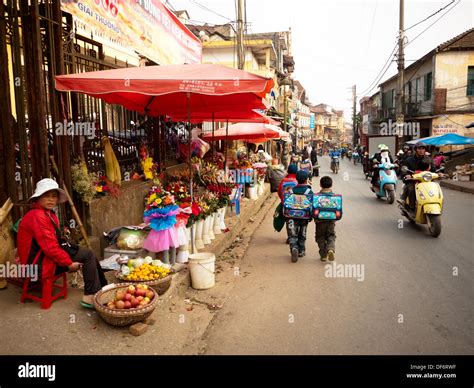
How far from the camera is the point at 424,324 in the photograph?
427cm

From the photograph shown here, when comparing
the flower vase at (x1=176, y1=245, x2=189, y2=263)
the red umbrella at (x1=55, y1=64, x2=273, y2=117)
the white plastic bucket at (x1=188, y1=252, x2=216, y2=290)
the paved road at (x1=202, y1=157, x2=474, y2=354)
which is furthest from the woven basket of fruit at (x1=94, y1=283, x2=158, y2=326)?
the red umbrella at (x1=55, y1=64, x2=273, y2=117)

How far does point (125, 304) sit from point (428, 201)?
6.58 m

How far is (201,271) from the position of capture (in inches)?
215

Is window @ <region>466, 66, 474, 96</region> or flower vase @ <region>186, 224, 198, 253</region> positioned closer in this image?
flower vase @ <region>186, 224, 198, 253</region>

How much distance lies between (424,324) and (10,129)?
5.46 meters

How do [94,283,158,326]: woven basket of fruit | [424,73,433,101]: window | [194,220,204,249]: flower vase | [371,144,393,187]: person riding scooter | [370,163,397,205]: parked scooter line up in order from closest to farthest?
[94,283,158,326]: woven basket of fruit
[194,220,204,249]: flower vase
[370,163,397,205]: parked scooter
[371,144,393,187]: person riding scooter
[424,73,433,101]: window

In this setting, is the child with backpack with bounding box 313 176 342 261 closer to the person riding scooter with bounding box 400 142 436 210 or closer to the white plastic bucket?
the white plastic bucket

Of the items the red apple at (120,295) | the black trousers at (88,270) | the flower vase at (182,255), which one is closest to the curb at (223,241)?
the flower vase at (182,255)

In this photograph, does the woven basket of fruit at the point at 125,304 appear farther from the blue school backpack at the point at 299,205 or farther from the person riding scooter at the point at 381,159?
the person riding scooter at the point at 381,159

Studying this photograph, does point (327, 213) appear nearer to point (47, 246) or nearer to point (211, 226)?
point (211, 226)

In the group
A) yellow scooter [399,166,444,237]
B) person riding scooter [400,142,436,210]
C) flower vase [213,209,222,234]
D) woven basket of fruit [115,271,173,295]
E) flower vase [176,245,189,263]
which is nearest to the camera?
woven basket of fruit [115,271,173,295]

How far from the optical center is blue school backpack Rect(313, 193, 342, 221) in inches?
255

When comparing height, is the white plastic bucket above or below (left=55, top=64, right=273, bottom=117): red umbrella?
below

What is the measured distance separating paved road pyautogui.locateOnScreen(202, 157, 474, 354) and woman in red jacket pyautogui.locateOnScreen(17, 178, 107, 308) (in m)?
1.56
